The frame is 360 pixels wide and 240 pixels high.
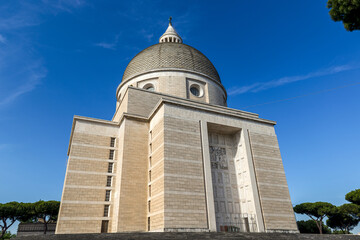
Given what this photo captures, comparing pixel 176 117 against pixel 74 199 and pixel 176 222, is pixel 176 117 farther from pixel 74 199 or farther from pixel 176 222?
pixel 74 199

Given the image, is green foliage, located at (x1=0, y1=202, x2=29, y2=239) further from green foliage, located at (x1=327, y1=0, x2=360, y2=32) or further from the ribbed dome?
green foliage, located at (x1=327, y1=0, x2=360, y2=32)

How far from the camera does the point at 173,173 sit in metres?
15.4

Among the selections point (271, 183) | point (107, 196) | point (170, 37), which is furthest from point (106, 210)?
point (170, 37)

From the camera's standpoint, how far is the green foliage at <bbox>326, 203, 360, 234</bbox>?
3494cm

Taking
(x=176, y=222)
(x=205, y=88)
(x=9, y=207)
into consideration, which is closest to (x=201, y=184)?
(x=176, y=222)

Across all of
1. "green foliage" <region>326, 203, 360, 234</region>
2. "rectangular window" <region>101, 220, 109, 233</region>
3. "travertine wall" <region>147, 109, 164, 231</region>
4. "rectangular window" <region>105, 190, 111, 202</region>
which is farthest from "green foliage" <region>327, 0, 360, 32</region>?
"green foliage" <region>326, 203, 360, 234</region>

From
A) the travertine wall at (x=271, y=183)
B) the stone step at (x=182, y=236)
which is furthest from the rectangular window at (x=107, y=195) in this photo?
the travertine wall at (x=271, y=183)

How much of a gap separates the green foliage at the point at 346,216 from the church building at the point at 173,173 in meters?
24.4

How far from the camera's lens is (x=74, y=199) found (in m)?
16.6

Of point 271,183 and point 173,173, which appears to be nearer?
point 173,173

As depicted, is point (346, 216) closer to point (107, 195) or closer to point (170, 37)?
point (107, 195)

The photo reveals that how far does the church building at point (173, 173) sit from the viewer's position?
1528 cm

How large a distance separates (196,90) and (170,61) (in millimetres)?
4161

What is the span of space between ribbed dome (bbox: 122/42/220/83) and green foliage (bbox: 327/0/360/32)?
16.8m
